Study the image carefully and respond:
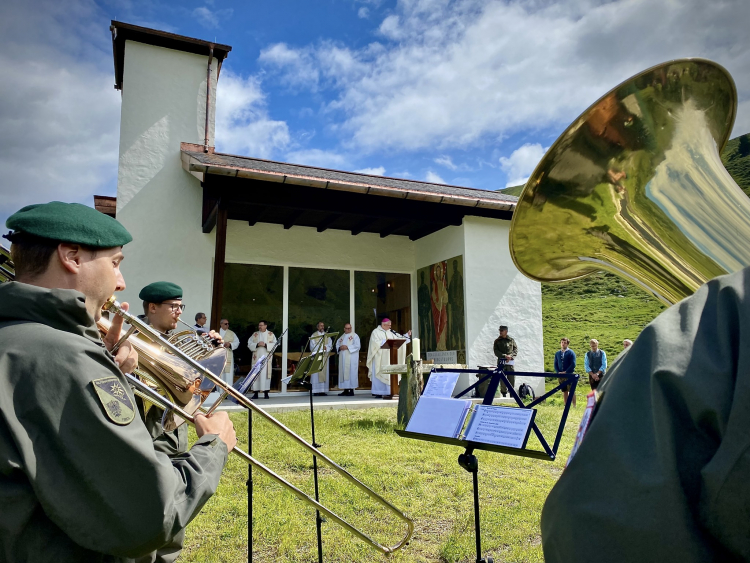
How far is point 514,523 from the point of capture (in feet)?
13.3

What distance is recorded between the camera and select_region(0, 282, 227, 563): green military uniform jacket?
114 centimetres

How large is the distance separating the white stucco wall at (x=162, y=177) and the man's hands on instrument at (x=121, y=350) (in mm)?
8122

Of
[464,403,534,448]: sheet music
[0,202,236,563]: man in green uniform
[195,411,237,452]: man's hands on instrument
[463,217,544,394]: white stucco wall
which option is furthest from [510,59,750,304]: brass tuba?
[463,217,544,394]: white stucco wall

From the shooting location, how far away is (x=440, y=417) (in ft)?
8.79

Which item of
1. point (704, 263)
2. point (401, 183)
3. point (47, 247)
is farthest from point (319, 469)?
point (401, 183)

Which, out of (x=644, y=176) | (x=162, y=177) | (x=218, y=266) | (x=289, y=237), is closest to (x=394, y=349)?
(x=289, y=237)

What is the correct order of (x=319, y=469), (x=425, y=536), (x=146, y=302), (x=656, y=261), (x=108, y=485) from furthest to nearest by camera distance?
(x=319, y=469)
(x=425, y=536)
(x=146, y=302)
(x=656, y=261)
(x=108, y=485)

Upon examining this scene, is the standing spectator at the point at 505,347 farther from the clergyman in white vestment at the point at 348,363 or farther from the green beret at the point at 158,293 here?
the green beret at the point at 158,293

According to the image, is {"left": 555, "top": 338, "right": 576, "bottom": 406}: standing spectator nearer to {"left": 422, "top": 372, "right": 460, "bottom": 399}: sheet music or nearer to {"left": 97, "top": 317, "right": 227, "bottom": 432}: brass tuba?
{"left": 422, "top": 372, "right": 460, "bottom": 399}: sheet music

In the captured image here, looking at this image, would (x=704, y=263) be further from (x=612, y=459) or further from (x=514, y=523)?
(x=514, y=523)

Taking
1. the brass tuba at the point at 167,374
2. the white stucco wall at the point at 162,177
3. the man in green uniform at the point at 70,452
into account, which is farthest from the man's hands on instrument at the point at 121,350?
the white stucco wall at the point at 162,177

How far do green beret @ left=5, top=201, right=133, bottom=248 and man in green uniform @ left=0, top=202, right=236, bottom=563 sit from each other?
0.19 metres

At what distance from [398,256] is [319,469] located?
8.54 m

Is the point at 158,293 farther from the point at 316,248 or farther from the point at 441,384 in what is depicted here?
the point at 316,248
